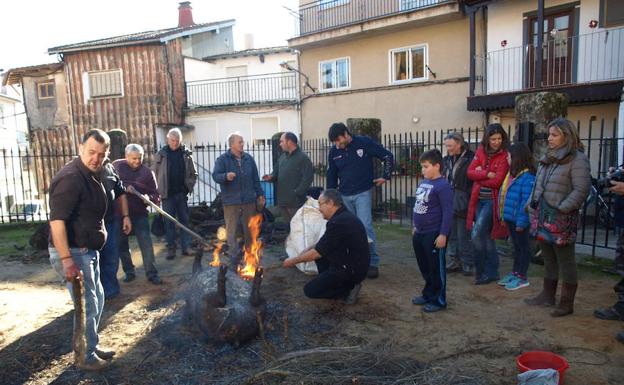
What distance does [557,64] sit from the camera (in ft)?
43.3

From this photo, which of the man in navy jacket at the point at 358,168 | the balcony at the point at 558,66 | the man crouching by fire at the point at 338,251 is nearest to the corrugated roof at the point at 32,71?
the balcony at the point at 558,66

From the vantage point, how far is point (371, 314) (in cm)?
468

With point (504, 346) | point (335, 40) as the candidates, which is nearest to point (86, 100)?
point (335, 40)

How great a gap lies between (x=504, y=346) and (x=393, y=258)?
11.1 feet

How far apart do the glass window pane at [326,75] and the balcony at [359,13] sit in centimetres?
119

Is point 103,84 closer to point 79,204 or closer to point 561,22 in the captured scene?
point 561,22

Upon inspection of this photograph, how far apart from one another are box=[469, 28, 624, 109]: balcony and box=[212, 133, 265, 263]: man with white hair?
9471 mm

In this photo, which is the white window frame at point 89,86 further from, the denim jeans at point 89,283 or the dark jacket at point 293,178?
the denim jeans at point 89,283

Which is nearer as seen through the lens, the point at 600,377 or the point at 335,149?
the point at 600,377

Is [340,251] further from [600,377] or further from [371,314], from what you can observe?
[600,377]

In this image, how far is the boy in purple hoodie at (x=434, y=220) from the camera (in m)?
4.54

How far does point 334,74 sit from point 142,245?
13.4 m

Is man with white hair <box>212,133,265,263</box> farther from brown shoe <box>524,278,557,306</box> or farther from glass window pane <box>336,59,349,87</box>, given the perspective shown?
glass window pane <box>336,59,349,87</box>

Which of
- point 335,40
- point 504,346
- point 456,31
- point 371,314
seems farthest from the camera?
point 335,40
